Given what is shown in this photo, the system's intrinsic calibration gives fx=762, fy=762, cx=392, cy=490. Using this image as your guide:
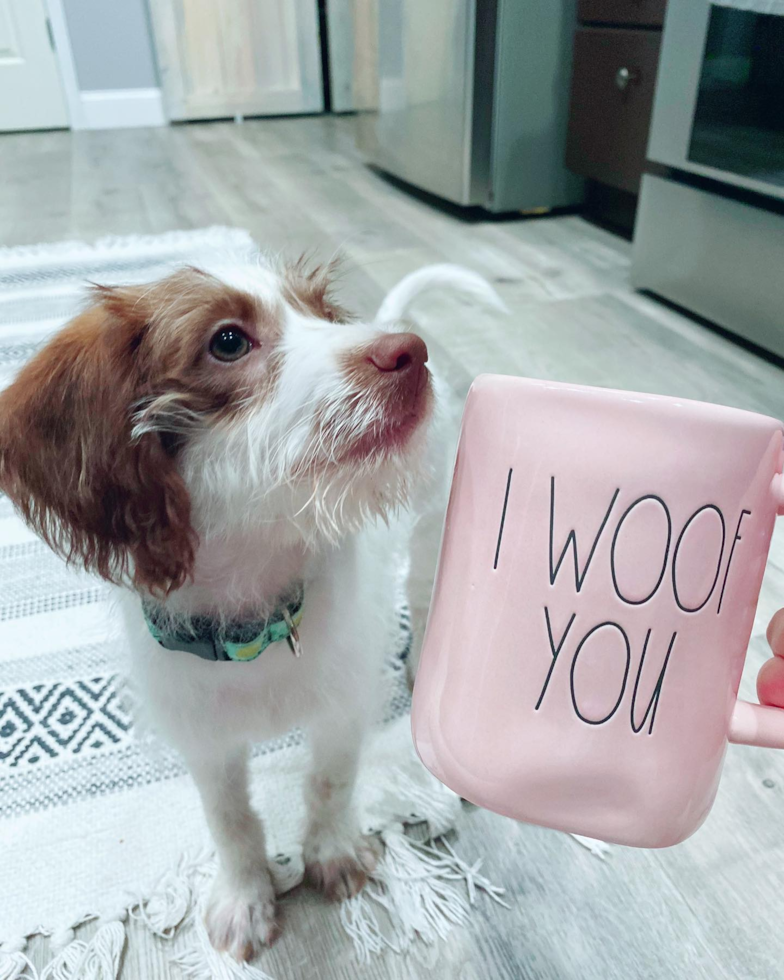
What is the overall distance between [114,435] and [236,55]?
13.5ft

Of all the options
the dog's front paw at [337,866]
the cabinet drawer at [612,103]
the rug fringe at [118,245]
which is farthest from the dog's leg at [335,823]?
the cabinet drawer at [612,103]

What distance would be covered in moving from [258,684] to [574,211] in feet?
7.46

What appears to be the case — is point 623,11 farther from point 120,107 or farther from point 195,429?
point 120,107

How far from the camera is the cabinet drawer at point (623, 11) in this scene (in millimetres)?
1791

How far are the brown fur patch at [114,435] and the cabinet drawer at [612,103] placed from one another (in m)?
1.77

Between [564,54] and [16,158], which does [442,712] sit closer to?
[564,54]

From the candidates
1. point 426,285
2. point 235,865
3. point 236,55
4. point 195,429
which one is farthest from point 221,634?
point 236,55

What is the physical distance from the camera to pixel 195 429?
51cm

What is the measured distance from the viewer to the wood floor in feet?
2.11

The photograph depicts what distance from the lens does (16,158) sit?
320cm

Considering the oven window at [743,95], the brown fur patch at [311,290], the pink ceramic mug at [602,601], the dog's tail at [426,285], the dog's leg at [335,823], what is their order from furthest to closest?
the oven window at [743,95]
the dog's tail at [426,285]
the dog's leg at [335,823]
the brown fur patch at [311,290]
the pink ceramic mug at [602,601]

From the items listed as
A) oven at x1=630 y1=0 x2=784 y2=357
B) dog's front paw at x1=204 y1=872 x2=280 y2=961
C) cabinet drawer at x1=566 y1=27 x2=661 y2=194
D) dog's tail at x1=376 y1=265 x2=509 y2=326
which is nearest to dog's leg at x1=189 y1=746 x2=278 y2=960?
dog's front paw at x1=204 y1=872 x2=280 y2=961

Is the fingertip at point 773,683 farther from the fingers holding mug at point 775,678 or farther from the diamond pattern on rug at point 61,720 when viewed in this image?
the diamond pattern on rug at point 61,720

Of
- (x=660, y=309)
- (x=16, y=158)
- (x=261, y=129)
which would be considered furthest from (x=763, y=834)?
(x=261, y=129)
